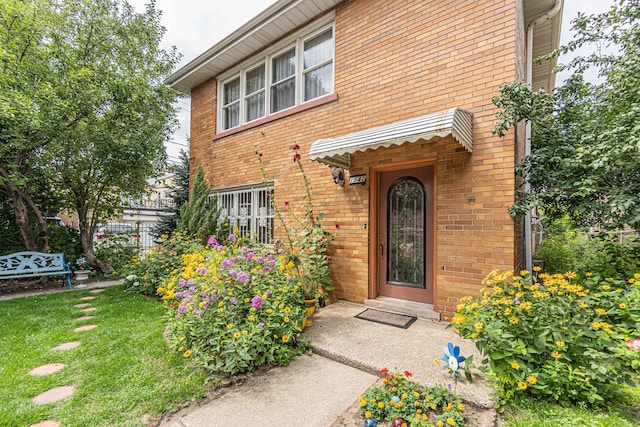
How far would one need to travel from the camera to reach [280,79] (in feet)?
24.3

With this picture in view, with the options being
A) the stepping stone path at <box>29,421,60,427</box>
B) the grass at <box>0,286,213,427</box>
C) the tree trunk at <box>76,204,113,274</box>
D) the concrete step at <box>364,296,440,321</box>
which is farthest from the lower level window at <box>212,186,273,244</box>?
the stepping stone path at <box>29,421,60,427</box>

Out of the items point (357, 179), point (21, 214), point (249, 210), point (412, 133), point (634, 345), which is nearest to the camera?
point (634, 345)

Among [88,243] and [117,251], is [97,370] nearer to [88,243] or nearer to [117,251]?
[88,243]

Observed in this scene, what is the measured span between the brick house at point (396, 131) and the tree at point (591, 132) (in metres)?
0.43

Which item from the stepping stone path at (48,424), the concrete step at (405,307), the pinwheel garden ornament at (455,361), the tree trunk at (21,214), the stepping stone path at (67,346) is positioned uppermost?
the tree trunk at (21,214)

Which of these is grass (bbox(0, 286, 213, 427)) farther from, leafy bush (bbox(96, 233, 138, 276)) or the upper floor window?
the upper floor window

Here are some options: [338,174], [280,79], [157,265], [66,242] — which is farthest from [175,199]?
[338,174]

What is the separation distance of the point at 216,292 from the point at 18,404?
206cm

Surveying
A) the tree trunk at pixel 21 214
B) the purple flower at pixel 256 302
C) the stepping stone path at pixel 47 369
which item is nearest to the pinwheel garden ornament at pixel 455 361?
the purple flower at pixel 256 302

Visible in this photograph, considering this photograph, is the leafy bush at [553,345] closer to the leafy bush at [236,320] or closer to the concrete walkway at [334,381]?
the concrete walkway at [334,381]

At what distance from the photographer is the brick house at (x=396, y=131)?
165 inches

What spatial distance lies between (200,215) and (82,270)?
4.17 metres

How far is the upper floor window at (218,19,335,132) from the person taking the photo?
21.3ft

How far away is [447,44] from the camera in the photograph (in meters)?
4.62
